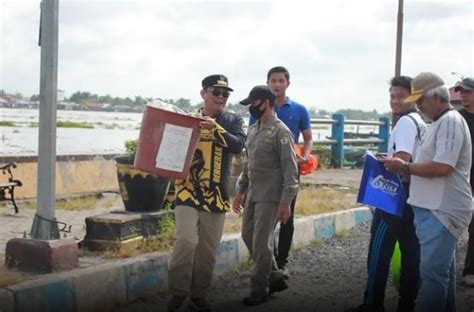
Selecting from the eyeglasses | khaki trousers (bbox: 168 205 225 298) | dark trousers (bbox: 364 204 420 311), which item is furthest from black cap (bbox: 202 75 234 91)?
dark trousers (bbox: 364 204 420 311)

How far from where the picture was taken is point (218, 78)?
5379 mm

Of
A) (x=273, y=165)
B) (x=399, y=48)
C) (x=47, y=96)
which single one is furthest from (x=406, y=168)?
(x=399, y=48)

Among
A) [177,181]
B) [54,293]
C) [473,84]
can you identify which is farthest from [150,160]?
[473,84]

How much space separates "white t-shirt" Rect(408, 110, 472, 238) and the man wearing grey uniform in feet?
4.23

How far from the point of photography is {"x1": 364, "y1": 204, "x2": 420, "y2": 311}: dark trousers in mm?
5191

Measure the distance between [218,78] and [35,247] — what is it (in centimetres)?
197

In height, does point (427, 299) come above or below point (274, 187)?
below

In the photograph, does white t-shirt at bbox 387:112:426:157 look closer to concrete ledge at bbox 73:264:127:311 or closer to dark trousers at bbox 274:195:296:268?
dark trousers at bbox 274:195:296:268

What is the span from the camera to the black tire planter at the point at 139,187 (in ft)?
22.4

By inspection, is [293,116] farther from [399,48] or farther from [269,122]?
[399,48]

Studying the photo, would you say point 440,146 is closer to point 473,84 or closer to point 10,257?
point 473,84

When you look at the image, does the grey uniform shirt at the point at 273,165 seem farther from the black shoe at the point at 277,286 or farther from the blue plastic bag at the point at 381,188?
the black shoe at the point at 277,286

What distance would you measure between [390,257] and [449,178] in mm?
1068

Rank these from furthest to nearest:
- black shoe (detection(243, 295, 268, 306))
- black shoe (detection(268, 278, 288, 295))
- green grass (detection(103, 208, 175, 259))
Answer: green grass (detection(103, 208, 175, 259)) → black shoe (detection(268, 278, 288, 295)) → black shoe (detection(243, 295, 268, 306))
